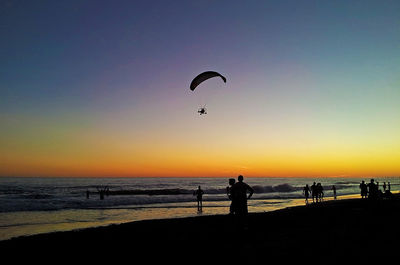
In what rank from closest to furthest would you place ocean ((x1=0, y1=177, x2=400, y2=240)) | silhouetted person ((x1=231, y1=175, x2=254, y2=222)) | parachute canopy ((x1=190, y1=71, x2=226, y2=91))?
silhouetted person ((x1=231, y1=175, x2=254, y2=222)) < ocean ((x1=0, y1=177, x2=400, y2=240)) < parachute canopy ((x1=190, y1=71, x2=226, y2=91))

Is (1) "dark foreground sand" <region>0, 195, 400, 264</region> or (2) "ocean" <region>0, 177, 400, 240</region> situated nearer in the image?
(1) "dark foreground sand" <region>0, 195, 400, 264</region>

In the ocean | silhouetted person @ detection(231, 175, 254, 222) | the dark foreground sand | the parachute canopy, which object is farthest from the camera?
the parachute canopy

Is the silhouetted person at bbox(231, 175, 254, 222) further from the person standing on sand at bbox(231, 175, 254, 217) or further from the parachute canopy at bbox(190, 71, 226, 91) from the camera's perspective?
the parachute canopy at bbox(190, 71, 226, 91)

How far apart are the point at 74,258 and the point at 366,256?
7.10 metres

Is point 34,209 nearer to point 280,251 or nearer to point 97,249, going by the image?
point 97,249

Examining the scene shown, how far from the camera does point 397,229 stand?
9750 millimetres

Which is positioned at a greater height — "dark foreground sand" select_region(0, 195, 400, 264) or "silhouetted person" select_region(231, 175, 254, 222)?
"silhouetted person" select_region(231, 175, 254, 222)

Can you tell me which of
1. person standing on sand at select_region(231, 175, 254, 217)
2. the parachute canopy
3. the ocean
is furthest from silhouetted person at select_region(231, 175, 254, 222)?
the ocean

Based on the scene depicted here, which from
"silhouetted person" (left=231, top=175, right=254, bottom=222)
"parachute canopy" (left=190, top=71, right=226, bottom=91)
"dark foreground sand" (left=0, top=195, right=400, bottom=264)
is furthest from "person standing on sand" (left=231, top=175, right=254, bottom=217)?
"parachute canopy" (left=190, top=71, right=226, bottom=91)

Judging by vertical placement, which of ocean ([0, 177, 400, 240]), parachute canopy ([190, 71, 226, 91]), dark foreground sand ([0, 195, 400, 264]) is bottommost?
ocean ([0, 177, 400, 240])

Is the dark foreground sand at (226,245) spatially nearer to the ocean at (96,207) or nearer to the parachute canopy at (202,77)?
the ocean at (96,207)

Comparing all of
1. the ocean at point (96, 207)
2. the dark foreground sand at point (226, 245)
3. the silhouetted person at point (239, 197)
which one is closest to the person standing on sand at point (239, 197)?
the silhouetted person at point (239, 197)

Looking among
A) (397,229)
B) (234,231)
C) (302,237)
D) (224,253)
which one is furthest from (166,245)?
(397,229)

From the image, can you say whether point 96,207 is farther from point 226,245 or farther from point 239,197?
point 226,245
